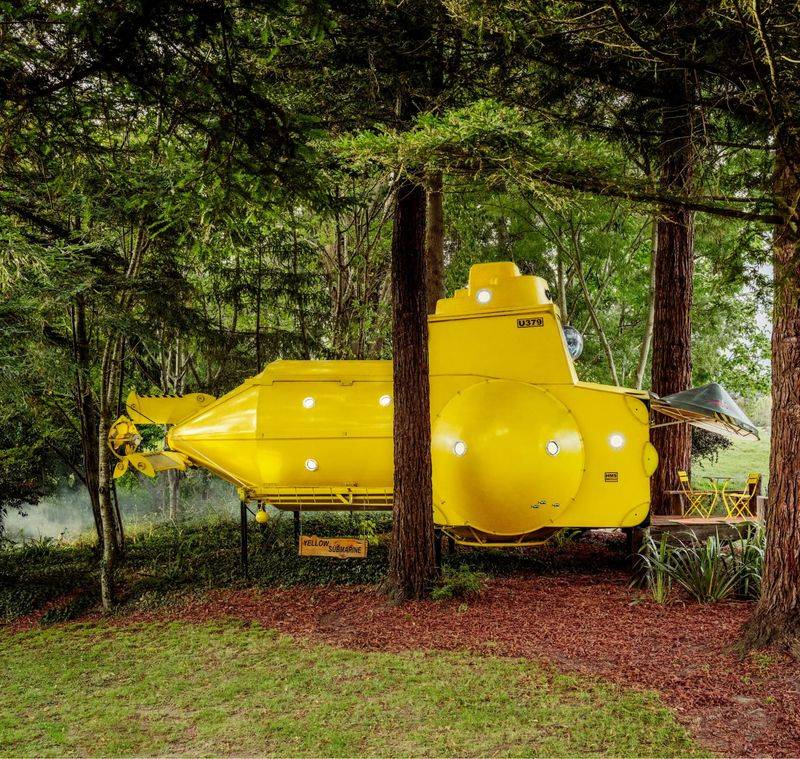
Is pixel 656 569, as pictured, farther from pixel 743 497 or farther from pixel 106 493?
pixel 106 493

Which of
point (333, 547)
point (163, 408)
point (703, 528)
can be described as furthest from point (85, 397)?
point (703, 528)

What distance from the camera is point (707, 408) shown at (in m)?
8.62

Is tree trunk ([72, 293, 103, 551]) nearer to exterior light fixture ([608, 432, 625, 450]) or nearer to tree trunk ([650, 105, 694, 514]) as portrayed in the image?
exterior light fixture ([608, 432, 625, 450])

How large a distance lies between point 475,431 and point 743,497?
4043 mm

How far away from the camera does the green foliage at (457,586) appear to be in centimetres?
816

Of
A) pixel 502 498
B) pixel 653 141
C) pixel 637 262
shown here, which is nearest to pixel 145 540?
pixel 502 498

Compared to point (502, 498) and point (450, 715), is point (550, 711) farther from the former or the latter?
point (502, 498)

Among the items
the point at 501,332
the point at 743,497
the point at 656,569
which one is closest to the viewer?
the point at 656,569

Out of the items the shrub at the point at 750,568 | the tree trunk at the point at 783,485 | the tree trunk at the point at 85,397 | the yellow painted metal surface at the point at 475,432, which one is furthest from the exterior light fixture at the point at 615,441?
the tree trunk at the point at 85,397

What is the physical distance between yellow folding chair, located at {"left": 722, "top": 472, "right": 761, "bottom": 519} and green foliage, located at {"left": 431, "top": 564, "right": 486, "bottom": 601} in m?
3.78

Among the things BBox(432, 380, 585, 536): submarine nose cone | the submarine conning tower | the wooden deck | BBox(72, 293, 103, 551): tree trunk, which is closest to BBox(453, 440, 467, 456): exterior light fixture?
BBox(432, 380, 585, 536): submarine nose cone

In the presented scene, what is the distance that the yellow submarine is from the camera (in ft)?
28.6

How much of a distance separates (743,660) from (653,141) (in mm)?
6564

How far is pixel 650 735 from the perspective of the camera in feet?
15.4
